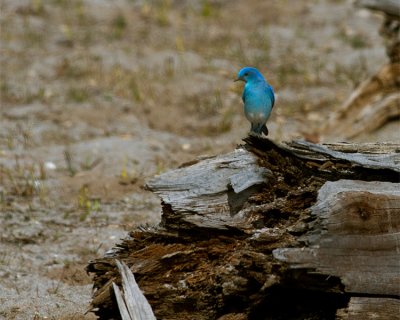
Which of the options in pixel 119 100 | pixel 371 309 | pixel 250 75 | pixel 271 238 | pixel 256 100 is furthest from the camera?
pixel 119 100

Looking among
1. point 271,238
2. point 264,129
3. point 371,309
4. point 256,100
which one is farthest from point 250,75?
point 371,309

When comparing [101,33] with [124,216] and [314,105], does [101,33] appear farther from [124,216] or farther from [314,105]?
[124,216]

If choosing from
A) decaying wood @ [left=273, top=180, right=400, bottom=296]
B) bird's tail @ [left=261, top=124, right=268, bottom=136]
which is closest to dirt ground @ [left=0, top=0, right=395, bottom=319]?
bird's tail @ [left=261, top=124, right=268, bottom=136]

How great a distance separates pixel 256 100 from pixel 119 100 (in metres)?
3.92

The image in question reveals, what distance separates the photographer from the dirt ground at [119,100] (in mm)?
5332

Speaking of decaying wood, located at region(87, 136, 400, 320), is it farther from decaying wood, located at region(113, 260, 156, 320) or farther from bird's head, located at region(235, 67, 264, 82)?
bird's head, located at region(235, 67, 264, 82)

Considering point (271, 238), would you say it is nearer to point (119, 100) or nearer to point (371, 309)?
point (371, 309)

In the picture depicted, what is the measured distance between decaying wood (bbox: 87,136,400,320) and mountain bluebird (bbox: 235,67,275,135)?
900mm

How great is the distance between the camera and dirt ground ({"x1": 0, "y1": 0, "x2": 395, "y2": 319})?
5.33 m

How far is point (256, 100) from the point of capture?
184 inches

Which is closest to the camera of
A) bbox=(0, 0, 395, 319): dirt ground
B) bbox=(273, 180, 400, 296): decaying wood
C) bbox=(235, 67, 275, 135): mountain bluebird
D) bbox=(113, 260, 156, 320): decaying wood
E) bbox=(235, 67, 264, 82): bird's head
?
bbox=(273, 180, 400, 296): decaying wood

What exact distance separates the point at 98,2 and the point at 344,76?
385cm

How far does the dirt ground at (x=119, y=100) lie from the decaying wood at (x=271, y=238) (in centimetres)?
85

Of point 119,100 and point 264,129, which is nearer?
point 264,129
